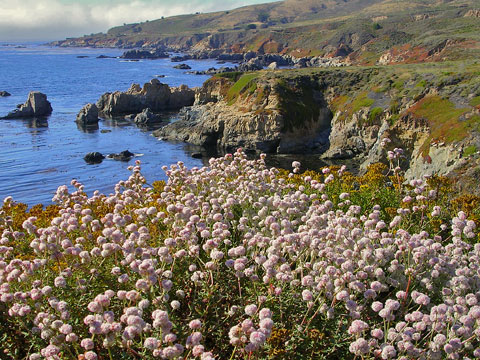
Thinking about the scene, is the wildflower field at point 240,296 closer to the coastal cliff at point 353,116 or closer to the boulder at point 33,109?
the coastal cliff at point 353,116

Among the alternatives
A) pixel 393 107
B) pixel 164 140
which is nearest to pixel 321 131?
pixel 393 107

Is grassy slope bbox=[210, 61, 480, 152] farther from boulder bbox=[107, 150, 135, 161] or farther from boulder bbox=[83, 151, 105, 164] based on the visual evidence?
boulder bbox=[83, 151, 105, 164]

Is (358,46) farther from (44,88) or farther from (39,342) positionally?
(39,342)

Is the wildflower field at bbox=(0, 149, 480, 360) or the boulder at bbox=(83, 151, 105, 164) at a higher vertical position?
the wildflower field at bbox=(0, 149, 480, 360)

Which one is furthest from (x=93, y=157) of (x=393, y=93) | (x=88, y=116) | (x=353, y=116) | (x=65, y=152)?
(x=393, y=93)

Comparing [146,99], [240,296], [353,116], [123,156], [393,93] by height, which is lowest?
[123,156]

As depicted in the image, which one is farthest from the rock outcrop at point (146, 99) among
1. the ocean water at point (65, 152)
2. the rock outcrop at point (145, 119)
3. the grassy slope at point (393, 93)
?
the grassy slope at point (393, 93)

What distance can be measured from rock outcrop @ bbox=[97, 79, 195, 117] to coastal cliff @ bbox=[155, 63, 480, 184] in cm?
1153

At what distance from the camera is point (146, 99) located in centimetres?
6047

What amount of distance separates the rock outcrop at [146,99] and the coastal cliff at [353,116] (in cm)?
1153

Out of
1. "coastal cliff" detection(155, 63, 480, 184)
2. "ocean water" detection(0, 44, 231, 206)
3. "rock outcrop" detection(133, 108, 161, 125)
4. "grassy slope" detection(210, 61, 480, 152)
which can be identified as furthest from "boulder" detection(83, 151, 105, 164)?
"grassy slope" detection(210, 61, 480, 152)

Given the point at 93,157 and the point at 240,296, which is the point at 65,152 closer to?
the point at 93,157

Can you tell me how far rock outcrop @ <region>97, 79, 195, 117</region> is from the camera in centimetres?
5841

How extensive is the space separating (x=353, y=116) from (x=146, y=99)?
3379 centimetres
